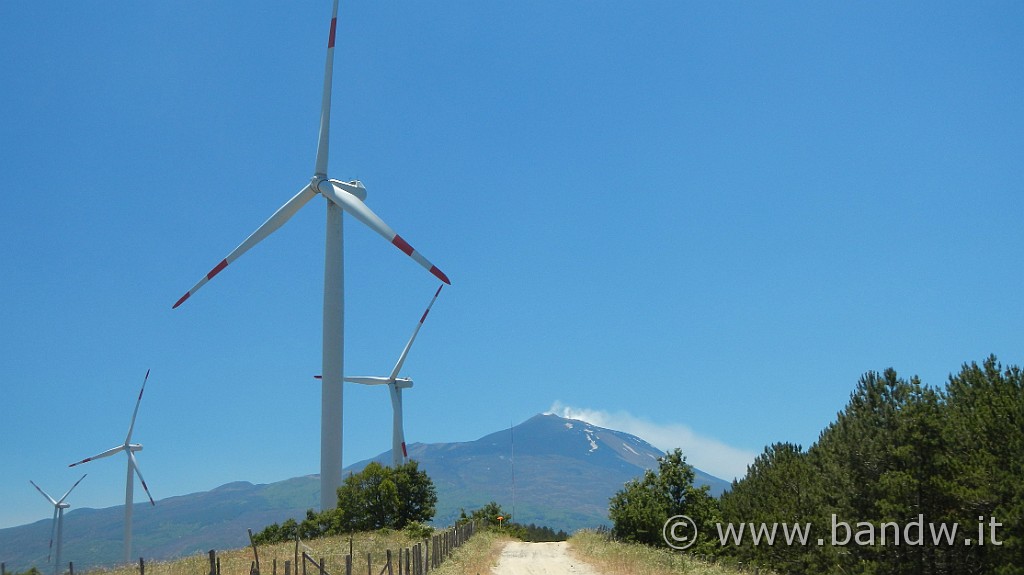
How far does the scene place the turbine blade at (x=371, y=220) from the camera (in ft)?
235

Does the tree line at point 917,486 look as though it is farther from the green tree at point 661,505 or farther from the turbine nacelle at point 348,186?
Answer: the turbine nacelle at point 348,186

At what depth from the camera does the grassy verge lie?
Result: 43.6m

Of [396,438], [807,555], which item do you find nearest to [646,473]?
[807,555]

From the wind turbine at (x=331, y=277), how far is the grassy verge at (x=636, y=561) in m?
24.4

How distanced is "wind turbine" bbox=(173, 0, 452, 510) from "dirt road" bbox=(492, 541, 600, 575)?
65.0 ft

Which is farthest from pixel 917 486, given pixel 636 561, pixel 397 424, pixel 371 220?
pixel 397 424

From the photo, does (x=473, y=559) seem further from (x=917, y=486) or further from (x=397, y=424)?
(x=397, y=424)

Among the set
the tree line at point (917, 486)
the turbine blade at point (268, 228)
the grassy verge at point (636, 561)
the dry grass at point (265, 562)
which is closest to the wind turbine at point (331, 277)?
the turbine blade at point (268, 228)

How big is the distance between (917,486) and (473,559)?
26.0m

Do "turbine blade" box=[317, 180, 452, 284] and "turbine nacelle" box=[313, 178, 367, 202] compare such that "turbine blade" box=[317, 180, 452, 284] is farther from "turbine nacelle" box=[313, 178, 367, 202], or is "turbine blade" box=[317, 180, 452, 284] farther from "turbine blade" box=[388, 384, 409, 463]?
"turbine blade" box=[388, 384, 409, 463]

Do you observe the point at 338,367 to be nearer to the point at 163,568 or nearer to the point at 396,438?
the point at 163,568

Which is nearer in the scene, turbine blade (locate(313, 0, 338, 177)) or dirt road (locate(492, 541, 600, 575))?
dirt road (locate(492, 541, 600, 575))

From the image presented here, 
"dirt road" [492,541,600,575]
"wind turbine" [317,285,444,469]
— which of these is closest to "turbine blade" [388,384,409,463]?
"wind turbine" [317,285,444,469]

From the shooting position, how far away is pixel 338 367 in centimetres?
7069
